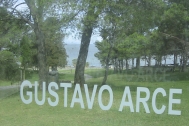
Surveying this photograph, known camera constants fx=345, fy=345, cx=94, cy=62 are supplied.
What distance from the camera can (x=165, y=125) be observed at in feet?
10.4

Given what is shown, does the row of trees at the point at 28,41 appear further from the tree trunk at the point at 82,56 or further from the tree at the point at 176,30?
the tree at the point at 176,30

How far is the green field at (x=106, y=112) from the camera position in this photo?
3.16 m

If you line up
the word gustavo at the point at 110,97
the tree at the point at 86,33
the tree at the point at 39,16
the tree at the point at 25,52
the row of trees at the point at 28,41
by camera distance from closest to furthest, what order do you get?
the word gustavo at the point at 110,97, the tree at the point at 86,33, the tree at the point at 39,16, the row of trees at the point at 28,41, the tree at the point at 25,52

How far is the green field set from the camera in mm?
3158

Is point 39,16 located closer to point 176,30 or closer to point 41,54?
point 41,54

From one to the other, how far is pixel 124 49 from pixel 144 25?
302 millimetres

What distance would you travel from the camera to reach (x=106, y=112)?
3457 millimetres

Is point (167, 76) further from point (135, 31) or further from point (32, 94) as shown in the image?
point (32, 94)

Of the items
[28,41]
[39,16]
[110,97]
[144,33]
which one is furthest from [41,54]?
[144,33]

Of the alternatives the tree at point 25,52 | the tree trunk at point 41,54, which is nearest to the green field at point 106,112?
the tree trunk at point 41,54

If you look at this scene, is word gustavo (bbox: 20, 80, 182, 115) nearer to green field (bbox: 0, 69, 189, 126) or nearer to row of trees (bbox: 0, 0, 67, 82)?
green field (bbox: 0, 69, 189, 126)

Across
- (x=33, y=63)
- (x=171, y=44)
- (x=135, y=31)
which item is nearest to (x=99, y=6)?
(x=135, y=31)

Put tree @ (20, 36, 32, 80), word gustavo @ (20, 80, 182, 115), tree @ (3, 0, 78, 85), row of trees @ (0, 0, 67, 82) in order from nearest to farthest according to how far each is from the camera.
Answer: word gustavo @ (20, 80, 182, 115)
tree @ (3, 0, 78, 85)
row of trees @ (0, 0, 67, 82)
tree @ (20, 36, 32, 80)

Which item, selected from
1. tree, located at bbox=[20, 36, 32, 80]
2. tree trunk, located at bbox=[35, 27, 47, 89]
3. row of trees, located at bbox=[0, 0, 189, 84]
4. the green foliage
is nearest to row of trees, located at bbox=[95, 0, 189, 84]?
row of trees, located at bbox=[0, 0, 189, 84]
